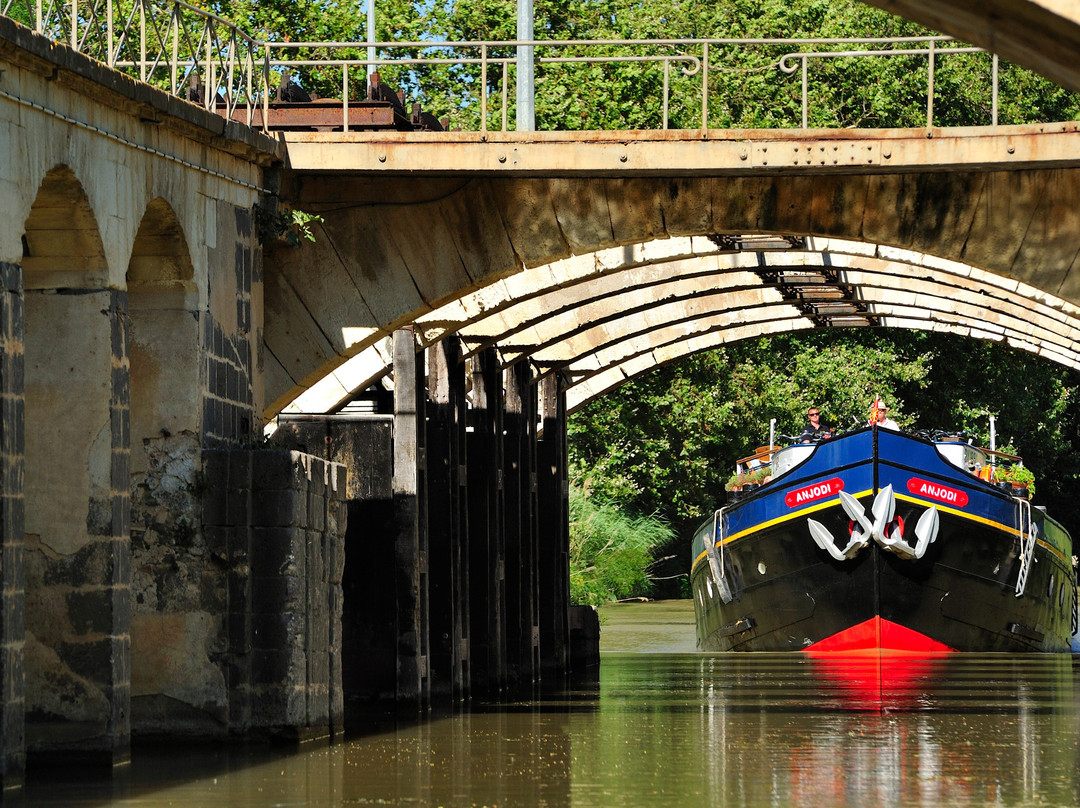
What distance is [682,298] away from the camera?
2238 cm

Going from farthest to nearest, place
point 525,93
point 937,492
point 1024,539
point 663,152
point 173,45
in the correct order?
point 1024,539, point 937,492, point 525,93, point 663,152, point 173,45

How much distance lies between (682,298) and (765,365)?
25.6m

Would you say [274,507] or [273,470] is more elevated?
[273,470]

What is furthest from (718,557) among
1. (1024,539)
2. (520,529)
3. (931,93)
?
(931,93)

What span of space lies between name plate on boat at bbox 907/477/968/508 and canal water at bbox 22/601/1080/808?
179 inches

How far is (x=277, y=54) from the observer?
47000 millimetres

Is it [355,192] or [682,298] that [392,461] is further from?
[682,298]

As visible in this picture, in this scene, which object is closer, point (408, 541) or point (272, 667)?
point (272, 667)

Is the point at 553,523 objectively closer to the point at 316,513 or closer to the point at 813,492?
the point at 813,492

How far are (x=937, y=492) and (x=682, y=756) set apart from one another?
43.4 feet

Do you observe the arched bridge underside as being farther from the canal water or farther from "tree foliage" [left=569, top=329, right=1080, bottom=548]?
"tree foliage" [left=569, top=329, right=1080, bottom=548]

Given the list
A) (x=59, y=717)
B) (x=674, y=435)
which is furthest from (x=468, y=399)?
(x=674, y=435)

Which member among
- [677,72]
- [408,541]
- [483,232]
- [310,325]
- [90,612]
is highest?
[677,72]

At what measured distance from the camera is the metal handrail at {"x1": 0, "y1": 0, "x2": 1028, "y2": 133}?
14.7 metres
